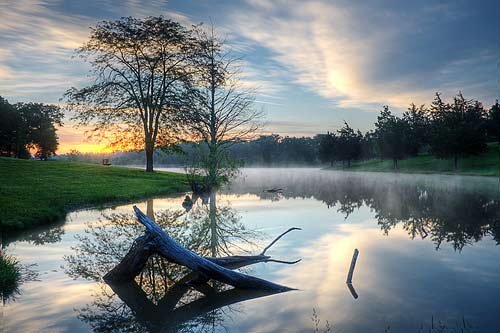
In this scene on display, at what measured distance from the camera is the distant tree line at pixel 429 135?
69.7m

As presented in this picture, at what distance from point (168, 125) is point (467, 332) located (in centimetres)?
4918

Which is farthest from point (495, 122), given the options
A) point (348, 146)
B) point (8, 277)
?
point (8, 277)

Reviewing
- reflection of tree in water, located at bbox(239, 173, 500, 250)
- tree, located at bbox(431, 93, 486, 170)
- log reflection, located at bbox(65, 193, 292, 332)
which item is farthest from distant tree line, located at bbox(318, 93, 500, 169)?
log reflection, located at bbox(65, 193, 292, 332)

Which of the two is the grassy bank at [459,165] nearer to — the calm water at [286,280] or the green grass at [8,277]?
the calm water at [286,280]

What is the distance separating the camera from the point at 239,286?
368 inches

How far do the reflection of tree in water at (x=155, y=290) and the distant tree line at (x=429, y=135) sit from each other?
208 ft

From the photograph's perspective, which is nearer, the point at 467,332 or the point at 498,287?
the point at 467,332

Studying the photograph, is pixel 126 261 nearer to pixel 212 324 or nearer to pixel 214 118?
pixel 212 324

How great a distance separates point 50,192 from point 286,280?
20.1 m

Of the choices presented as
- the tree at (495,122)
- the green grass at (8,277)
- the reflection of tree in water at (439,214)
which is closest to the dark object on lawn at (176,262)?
the green grass at (8,277)

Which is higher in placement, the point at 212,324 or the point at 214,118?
the point at 214,118

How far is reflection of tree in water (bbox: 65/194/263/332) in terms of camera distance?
7.57 m

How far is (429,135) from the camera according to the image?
281ft

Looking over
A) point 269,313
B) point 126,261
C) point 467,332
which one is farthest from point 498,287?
point 126,261
